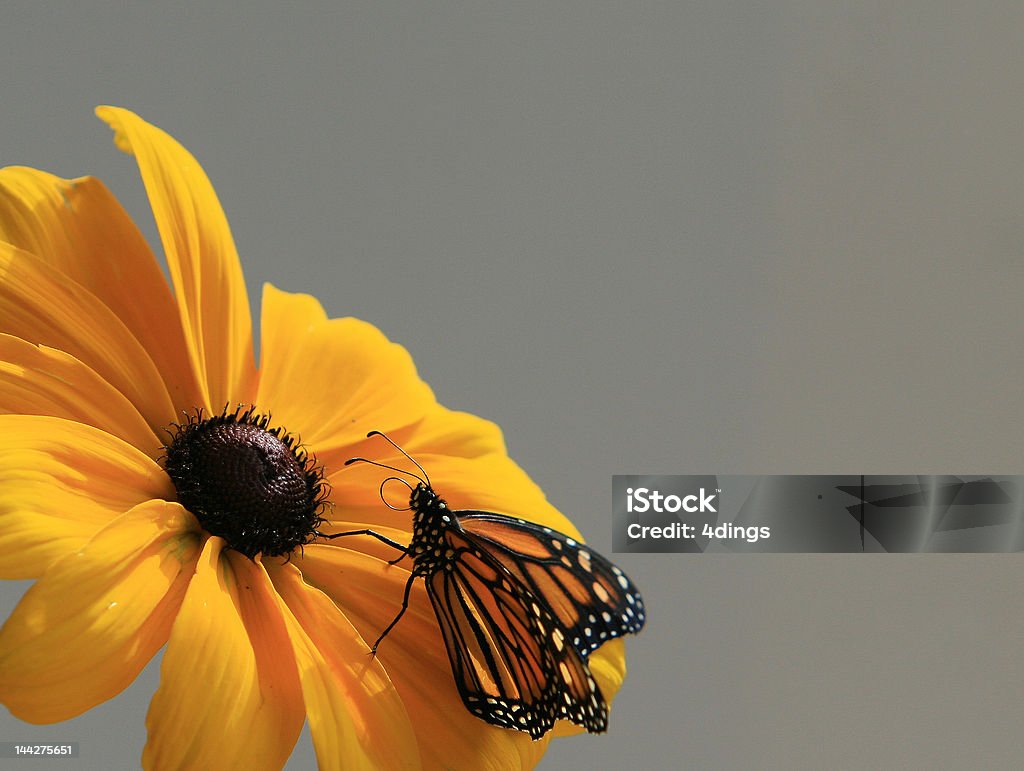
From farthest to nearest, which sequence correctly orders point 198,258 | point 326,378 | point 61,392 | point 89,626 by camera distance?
point 326,378, point 198,258, point 61,392, point 89,626

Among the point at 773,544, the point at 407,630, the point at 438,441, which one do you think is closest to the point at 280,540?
the point at 407,630

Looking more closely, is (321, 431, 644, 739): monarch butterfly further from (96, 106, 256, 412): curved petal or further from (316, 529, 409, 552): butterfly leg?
(96, 106, 256, 412): curved petal

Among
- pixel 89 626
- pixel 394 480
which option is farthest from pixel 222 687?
pixel 394 480

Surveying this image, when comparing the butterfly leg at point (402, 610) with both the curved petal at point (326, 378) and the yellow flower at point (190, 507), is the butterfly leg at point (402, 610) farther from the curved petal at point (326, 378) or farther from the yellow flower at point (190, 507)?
the curved petal at point (326, 378)

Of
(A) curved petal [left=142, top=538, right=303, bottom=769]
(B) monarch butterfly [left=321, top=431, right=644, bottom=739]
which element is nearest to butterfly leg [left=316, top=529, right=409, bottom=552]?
(B) monarch butterfly [left=321, top=431, right=644, bottom=739]

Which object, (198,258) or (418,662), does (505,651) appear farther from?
(198,258)

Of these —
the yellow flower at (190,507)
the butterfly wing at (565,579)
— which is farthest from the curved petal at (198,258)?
the butterfly wing at (565,579)

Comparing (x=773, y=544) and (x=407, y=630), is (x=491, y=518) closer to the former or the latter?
(x=407, y=630)
